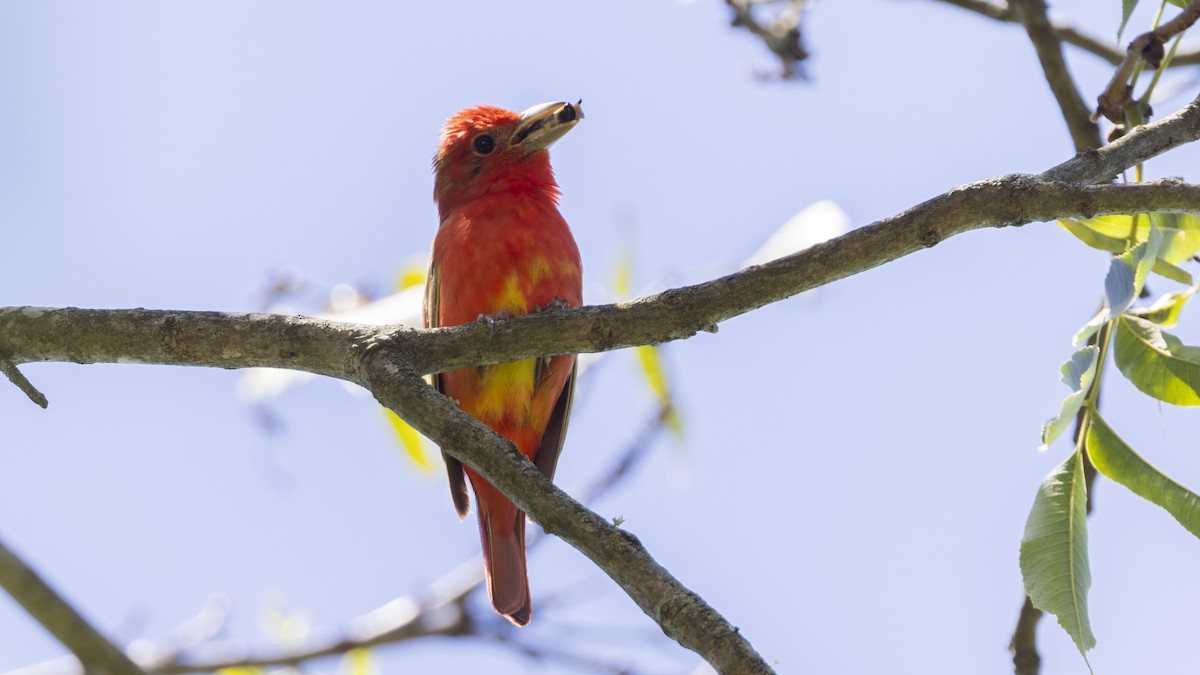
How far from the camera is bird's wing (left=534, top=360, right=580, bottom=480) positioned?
5152mm

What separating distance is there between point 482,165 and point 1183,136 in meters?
3.22

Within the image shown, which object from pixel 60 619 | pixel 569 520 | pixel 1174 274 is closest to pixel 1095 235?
pixel 1174 274

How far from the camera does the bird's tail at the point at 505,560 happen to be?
4.73 meters

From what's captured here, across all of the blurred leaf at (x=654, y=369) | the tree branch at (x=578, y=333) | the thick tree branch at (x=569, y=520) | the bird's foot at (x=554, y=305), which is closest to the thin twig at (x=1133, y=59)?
the tree branch at (x=578, y=333)

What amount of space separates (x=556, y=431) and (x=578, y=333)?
2.23 metres

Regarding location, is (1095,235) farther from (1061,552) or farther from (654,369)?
(654,369)

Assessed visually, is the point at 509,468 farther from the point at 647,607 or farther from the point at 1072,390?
the point at 1072,390

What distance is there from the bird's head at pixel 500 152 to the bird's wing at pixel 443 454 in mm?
564

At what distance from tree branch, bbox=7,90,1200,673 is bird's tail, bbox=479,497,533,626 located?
1.81 meters

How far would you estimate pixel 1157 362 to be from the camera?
8.98ft

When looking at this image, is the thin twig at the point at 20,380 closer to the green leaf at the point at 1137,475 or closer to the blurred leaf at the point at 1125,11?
the green leaf at the point at 1137,475

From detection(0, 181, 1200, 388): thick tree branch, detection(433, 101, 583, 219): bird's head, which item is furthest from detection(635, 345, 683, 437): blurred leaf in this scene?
detection(433, 101, 583, 219): bird's head

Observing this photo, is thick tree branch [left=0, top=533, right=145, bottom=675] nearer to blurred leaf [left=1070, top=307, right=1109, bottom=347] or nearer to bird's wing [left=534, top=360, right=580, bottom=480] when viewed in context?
blurred leaf [left=1070, top=307, right=1109, bottom=347]

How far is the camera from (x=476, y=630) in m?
4.71
